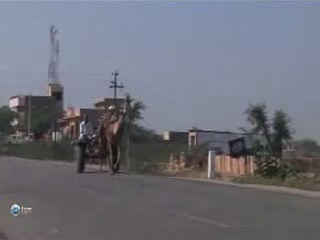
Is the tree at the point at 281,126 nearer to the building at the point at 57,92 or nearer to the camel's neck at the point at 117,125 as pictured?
the camel's neck at the point at 117,125

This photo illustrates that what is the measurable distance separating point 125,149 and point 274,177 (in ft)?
59.9

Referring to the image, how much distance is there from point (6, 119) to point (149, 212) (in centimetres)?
12920

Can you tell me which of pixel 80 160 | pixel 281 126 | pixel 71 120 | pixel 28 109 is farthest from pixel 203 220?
pixel 28 109

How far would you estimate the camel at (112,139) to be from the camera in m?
26.8

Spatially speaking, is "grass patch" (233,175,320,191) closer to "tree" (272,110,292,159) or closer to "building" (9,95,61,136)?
"tree" (272,110,292,159)

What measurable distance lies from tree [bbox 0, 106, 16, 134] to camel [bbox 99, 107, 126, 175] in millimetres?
113694

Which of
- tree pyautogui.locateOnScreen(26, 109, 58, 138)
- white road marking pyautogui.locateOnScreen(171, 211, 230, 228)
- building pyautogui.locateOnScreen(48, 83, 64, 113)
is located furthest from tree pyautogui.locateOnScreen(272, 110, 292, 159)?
building pyautogui.locateOnScreen(48, 83, 64, 113)

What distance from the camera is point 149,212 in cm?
1529

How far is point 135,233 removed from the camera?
41.5 ft

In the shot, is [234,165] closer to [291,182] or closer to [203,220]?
[291,182]

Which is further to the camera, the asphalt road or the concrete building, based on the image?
the concrete building

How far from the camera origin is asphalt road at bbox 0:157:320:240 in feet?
41.7

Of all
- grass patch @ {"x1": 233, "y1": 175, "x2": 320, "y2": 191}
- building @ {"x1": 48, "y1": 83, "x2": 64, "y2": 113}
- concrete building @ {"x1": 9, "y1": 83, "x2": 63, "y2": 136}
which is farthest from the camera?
building @ {"x1": 48, "y1": 83, "x2": 64, "y2": 113}

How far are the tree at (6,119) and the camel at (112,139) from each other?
114m
